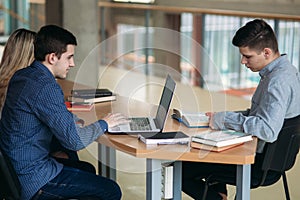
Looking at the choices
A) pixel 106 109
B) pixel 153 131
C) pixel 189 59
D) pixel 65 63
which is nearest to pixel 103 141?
pixel 153 131

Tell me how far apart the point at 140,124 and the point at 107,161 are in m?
1.01

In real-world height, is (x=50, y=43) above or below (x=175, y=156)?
above

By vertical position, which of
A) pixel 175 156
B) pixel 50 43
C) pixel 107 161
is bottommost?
pixel 107 161

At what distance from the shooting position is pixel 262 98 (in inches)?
107

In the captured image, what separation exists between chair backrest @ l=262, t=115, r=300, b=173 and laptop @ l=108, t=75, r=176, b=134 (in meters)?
0.49

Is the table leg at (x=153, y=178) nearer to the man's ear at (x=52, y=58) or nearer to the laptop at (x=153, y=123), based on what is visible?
the laptop at (x=153, y=123)

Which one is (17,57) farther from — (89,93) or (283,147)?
(283,147)

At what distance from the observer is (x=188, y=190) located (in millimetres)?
3051

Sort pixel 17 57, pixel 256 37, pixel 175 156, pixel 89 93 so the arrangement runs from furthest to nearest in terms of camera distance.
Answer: pixel 89 93, pixel 17 57, pixel 256 37, pixel 175 156

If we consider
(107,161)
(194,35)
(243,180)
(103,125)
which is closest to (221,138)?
(243,180)

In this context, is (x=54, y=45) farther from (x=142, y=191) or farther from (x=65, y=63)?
(x=142, y=191)

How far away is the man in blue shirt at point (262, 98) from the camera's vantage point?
2.63 meters

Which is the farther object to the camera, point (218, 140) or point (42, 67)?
point (42, 67)

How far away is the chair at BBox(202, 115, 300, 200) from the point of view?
273cm
